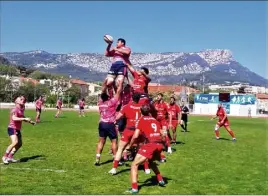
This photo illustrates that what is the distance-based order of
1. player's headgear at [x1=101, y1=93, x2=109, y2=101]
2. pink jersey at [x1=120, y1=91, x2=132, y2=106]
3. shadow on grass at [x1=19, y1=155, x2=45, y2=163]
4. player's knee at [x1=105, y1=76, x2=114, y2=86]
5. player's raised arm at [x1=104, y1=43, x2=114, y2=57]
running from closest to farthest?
player's headgear at [x1=101, y1=93, x2=109, y2=101], player's knee at [x1=105, y1=76, x2=114, y2=86], player's raised arm at [x1=104, y1=43, x2=114, y2=57], shadow on grass at [x1=19, y1=155, x2=45, y2=163], pink jersey at [x1=120, y1=91, x2=132, y2=106]

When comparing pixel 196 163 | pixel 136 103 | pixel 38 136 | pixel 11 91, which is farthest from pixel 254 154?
pixel 11 91

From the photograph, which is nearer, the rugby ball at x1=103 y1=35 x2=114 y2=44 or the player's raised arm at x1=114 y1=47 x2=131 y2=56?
the rugby ball at x1=103 y1=35 x2=114 y2=44

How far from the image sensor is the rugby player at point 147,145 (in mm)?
9617

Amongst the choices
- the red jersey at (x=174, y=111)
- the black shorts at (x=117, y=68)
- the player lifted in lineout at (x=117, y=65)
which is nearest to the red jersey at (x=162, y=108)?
the red jersey at (x=174, y=111)

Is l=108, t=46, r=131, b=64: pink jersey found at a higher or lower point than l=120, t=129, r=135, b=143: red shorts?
higher

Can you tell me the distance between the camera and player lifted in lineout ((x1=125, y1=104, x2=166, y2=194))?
31.6ft

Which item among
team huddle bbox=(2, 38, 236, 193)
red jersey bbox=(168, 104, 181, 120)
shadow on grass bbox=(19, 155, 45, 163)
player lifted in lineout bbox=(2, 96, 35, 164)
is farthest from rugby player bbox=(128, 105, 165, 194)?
red jersey bbox=(168, 104, 181, 120)

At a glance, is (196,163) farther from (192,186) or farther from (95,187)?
(95,187)

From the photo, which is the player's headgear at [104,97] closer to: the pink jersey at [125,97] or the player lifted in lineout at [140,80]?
the pink jersey at [125,97]

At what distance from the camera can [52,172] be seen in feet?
38.2

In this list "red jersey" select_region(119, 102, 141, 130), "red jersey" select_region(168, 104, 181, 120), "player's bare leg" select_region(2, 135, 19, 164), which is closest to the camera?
"red jersey" select_region(119, 102, 141, 130)

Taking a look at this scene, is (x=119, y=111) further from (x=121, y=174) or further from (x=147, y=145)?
(x=147, y=145)

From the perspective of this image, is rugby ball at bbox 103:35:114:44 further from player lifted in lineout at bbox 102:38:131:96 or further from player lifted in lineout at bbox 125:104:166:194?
player lifted in lineout at bbox 125:104:166:194

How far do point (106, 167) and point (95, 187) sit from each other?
2.81 metres
